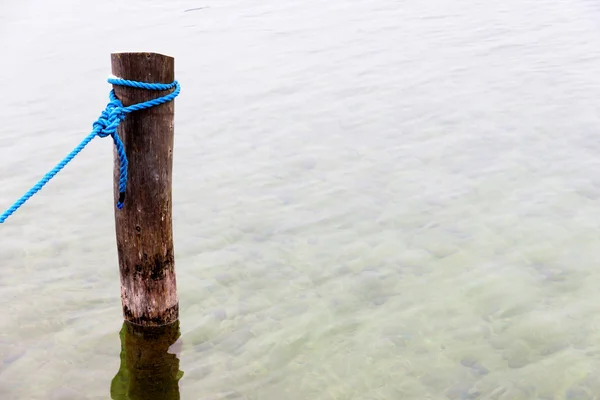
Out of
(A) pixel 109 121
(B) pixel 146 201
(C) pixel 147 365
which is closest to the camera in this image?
(A) pixel 109 121

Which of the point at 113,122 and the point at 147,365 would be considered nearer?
the point at 113,122

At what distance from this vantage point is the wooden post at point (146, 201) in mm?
4312

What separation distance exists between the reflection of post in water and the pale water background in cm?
10

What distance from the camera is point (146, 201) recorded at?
4.66 meters

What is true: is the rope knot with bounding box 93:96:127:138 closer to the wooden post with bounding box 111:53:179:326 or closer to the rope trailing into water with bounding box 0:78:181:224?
the rope trailing into water with bounding box 0:78:181:224

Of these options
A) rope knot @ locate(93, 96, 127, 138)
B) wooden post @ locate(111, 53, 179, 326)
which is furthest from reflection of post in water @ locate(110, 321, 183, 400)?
rope knot @ locate(93, 96, 127, 138)

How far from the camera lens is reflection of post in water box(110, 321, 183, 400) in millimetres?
4727

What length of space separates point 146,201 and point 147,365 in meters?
1.23

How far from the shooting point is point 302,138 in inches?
367

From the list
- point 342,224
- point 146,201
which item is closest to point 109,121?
point 146,201

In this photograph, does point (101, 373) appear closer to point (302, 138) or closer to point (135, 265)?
point (135, 265)

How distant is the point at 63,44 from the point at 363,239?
431 inches

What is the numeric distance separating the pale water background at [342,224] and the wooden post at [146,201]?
433mm

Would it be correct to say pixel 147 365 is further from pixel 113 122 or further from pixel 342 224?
pixel 342 224
